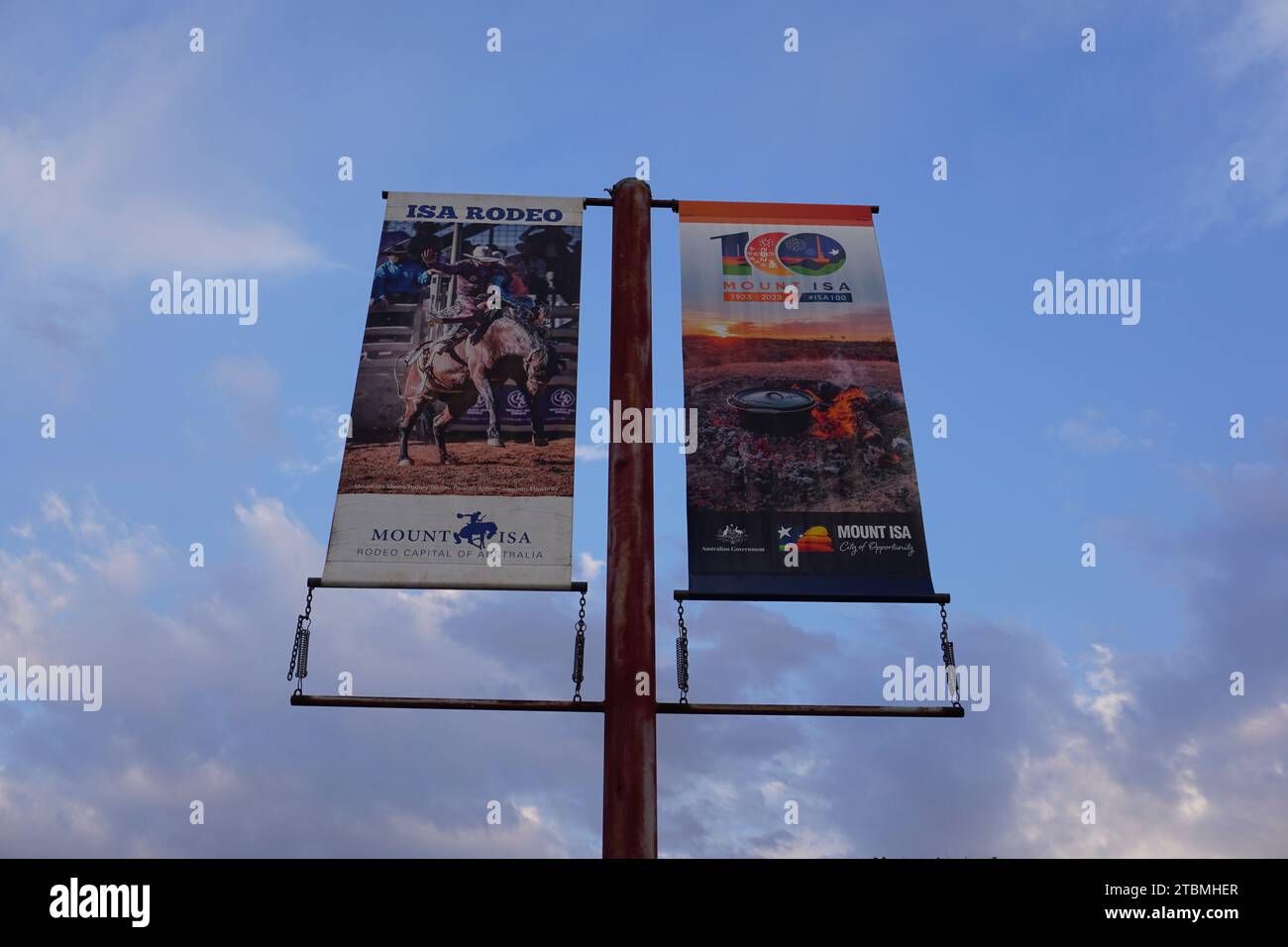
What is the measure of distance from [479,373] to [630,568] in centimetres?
294

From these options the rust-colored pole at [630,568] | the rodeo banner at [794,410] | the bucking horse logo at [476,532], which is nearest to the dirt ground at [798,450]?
the rodeo banner at [794,410]

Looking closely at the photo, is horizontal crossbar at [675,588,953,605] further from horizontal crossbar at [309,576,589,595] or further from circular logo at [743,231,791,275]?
circular logo at [743,231,791,275]

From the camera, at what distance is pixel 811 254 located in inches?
571

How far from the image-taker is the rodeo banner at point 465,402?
12023mm

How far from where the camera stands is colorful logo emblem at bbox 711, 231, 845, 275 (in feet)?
46.7

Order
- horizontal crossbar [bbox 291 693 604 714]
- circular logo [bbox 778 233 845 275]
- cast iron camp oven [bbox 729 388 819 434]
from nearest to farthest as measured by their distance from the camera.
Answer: horizontal crossbar [bbox 291 693 604 714] < cast iron camp oven [bbox 729 388 819 434] < circular logo [bbox 778 233 845 275]

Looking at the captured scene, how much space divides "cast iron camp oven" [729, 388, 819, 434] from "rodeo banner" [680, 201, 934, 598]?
0.05ft

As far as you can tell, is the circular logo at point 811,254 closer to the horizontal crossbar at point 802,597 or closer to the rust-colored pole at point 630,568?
the rust-colored pole at point 630,568

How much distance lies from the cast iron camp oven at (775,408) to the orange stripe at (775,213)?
2.65 m

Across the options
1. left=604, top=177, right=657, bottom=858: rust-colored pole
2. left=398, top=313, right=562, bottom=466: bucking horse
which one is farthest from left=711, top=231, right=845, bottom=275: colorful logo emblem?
left=398, top=313, right=562, bottom=466: bucking horse
